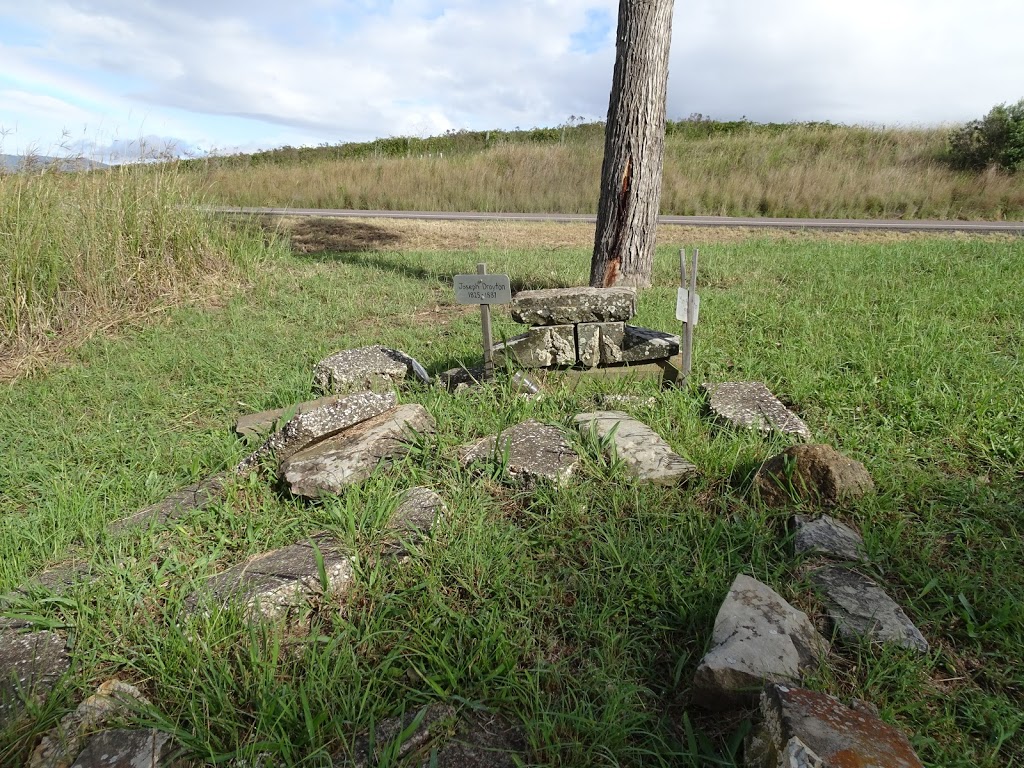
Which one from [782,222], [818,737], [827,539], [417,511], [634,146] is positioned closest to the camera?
[818,737]

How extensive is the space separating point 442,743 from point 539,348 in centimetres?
264

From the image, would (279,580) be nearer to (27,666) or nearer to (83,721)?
(83,721)

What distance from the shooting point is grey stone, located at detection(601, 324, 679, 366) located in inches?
162

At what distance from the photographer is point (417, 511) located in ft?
8.96

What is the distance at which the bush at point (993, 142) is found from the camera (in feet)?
44.2

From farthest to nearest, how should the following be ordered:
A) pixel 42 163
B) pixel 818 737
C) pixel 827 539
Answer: pixel 42 163 → pixel 827 539 → pixel 818 737

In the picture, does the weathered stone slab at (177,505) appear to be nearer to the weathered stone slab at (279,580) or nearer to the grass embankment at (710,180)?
the weathered stone slab at (279,580)

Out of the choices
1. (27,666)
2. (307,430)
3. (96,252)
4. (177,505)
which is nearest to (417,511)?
(307,430)

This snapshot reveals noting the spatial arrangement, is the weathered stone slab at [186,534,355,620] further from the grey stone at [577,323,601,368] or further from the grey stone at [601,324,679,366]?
the grey stone at [601,324,679,366]

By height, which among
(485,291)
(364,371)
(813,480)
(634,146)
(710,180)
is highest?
(634,146)

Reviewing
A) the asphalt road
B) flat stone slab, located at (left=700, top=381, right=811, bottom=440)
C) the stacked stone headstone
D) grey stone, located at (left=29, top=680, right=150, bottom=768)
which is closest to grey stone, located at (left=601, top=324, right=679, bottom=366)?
the stacked stone headstone

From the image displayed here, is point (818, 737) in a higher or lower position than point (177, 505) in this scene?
higher

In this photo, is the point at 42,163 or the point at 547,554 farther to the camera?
the point at 42,163

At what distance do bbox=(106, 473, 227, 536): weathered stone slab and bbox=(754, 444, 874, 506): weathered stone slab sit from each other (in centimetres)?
259
